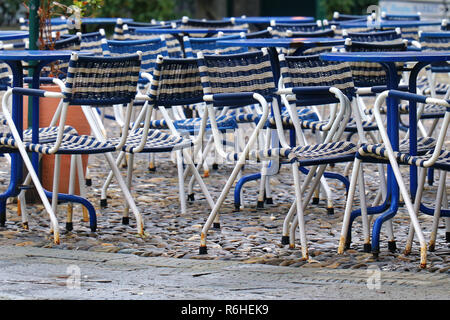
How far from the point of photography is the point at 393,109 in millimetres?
6078

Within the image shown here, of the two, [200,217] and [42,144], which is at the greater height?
[42,144]

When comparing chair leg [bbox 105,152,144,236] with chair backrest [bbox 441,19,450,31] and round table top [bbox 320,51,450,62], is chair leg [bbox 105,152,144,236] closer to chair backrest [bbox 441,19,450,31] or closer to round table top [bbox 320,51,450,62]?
round table top [bbox 320,51,450,62]

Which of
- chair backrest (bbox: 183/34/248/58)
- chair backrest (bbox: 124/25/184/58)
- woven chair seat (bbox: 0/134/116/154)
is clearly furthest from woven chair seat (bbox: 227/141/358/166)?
chair backrest (bbox: 124/25/184/58)

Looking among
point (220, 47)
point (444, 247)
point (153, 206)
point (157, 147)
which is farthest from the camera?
point (220, 47)

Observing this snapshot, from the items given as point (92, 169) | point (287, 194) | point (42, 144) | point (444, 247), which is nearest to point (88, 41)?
point (92, 169)

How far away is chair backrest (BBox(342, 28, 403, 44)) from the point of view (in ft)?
28.1

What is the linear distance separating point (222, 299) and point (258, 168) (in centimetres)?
441

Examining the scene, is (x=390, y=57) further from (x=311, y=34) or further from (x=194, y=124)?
(x=311, y=34)

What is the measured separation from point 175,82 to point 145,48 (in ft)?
6.03

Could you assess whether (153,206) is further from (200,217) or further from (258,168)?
(258,168)

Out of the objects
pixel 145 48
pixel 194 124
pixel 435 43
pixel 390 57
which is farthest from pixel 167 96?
pixel 435 43

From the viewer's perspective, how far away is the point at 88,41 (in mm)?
9352

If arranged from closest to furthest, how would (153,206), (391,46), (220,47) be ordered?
(391,46) → (153,206) → (220,47)

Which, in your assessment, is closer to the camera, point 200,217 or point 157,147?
point 157,147
